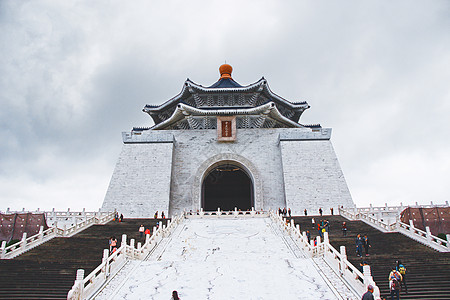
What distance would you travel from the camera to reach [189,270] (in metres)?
9.19

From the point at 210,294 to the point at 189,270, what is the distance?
1467 millimetres

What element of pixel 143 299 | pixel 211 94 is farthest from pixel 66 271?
pixel 211 94

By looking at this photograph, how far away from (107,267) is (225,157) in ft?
57.3

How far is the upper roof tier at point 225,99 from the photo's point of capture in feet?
91.4

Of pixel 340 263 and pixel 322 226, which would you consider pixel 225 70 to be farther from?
pixel 340 263

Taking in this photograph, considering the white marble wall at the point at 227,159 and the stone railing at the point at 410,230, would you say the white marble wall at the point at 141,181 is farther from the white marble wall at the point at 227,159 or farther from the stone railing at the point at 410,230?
the stone railing at the point at 410,230

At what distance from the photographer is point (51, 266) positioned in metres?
9.77

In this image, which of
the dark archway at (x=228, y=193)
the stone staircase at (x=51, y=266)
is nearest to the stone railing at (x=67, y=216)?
the stone staircase at (x=51, y=266)

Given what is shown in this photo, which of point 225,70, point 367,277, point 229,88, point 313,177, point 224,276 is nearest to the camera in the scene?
point 367,277

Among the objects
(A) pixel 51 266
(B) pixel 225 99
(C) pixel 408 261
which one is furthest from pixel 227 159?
(A) pixel 51 266

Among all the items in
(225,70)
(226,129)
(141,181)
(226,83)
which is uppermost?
(225,70)

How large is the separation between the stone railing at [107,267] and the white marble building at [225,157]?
10304mm

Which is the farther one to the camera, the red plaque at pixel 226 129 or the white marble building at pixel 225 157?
the red plaque at pixel 226 129

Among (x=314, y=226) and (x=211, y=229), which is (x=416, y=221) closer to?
(x=314, y=226)
